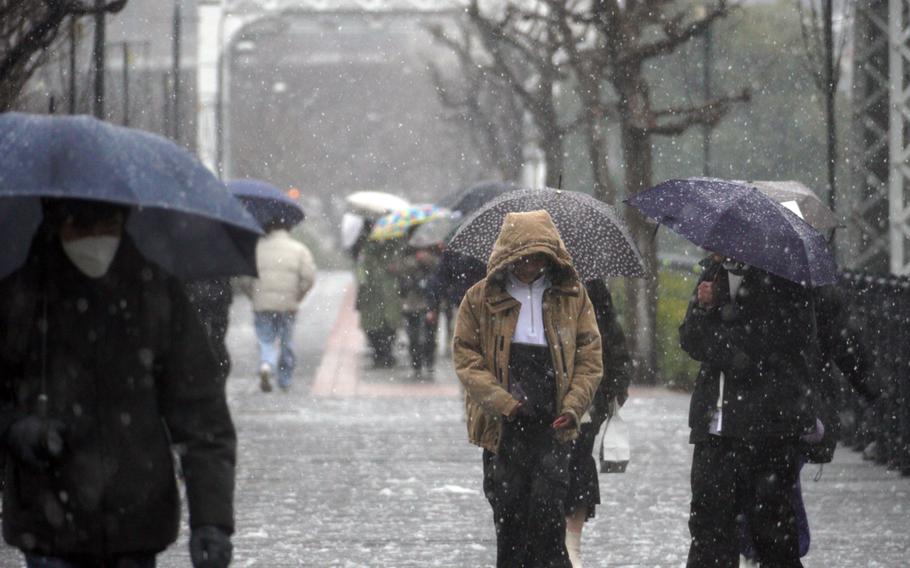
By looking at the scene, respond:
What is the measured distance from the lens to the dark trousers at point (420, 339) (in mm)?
19250

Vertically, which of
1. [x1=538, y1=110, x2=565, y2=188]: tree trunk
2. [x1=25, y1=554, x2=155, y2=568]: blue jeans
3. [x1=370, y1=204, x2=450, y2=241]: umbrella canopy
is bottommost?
[x1=25, y1=554, x2=155, y2=568]: blue jeans

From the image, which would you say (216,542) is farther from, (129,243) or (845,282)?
(845,282)

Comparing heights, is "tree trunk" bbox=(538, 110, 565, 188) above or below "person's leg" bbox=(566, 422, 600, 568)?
above

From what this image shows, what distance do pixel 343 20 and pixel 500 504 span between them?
168 feet

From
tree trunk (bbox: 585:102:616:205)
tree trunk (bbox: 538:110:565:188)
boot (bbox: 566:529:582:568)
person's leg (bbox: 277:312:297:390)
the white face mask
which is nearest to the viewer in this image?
the white face mask

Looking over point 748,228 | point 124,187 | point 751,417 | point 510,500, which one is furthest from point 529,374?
point 124,187

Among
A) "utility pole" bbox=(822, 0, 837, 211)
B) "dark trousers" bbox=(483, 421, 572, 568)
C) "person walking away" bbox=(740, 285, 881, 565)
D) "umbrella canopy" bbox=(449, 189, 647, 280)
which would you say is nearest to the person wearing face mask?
"dark trousers" bbox=(483, 421, 572, 568)

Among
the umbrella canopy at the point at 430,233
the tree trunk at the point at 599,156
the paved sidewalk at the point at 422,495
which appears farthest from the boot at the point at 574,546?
the umbrella canopy at the point at 430,233

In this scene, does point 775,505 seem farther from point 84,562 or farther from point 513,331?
point 84,562

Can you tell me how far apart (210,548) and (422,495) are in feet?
21.1

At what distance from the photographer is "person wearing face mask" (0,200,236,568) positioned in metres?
4.20

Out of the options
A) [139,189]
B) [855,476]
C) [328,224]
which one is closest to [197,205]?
[139,189]

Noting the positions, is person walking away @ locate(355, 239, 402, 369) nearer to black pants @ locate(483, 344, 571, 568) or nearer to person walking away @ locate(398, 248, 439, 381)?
person walking away @ locate(398, 248, 439, 381)

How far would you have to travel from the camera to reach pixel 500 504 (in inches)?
262
